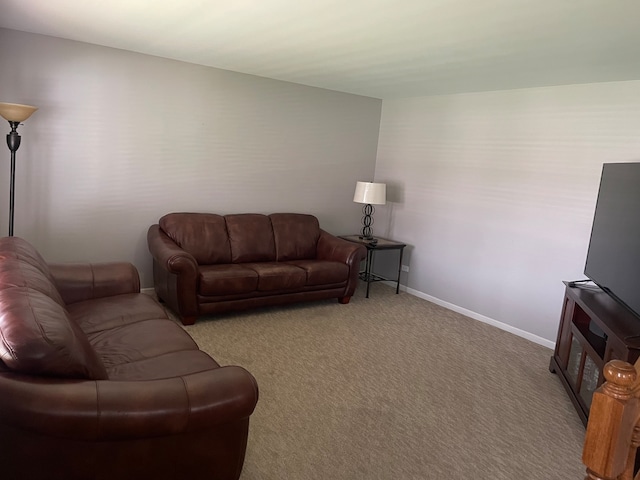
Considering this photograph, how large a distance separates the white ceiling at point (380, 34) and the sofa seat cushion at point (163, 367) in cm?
190

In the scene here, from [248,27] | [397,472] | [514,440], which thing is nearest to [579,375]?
[514,440]

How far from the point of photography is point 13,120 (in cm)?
328

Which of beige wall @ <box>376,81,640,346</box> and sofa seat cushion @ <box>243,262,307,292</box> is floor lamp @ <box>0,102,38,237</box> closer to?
sofa seat cushion @ <box>243,262,307,292</box>

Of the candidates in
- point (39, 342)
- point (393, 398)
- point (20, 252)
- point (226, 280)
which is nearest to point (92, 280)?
point (20, 252)

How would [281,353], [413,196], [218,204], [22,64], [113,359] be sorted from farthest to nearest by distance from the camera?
[413,196], [218,204], [22,64], [281,353], [113,359]

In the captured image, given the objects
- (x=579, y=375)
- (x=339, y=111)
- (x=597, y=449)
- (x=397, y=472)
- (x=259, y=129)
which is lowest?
(x=397, y=472)

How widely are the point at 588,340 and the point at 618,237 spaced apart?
0.67 m

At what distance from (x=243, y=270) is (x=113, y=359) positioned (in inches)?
77.2

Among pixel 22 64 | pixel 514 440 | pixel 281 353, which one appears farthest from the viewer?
pixel 22 64

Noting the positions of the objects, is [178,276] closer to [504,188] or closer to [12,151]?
[12,151]

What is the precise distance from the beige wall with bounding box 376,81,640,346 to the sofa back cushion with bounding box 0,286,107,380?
145 inches

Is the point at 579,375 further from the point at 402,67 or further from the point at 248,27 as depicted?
the point at 248,27

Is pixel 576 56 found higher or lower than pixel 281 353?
higher

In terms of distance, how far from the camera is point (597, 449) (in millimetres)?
1031
